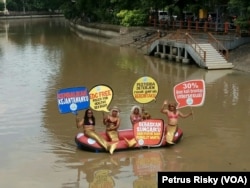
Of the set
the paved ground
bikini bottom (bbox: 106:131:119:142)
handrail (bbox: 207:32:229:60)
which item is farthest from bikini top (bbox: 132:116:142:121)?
handrail (bbox: 207:32:229:60)

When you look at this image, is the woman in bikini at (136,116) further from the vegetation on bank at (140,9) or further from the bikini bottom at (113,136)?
the vegetation on bank at (140,9)

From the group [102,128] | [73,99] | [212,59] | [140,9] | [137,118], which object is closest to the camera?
[73,99]

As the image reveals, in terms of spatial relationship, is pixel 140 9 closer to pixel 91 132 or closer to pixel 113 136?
pixel 113 136

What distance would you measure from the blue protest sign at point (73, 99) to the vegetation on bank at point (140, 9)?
19.2m

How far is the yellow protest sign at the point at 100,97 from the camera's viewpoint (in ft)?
43.2

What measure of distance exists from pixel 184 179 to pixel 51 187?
150 inches

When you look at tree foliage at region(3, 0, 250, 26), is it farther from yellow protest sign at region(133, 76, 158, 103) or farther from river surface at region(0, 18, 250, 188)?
yellow protest sign at region(133, 76, 158, 103)

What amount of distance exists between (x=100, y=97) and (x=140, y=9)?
131 feet

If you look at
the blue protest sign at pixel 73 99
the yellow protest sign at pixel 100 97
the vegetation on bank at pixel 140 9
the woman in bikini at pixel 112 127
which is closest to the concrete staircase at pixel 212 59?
the vegetation on bank at pixel 140 9

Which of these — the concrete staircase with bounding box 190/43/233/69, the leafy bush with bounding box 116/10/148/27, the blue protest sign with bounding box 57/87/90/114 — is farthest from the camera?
the leafy bush with bounding box 116/10/148/27

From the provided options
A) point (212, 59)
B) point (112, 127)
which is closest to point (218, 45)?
point (212, 59)

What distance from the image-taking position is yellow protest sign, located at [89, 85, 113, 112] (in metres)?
13.2

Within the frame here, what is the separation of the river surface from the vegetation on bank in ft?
19.8

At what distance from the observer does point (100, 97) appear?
13.2 m
